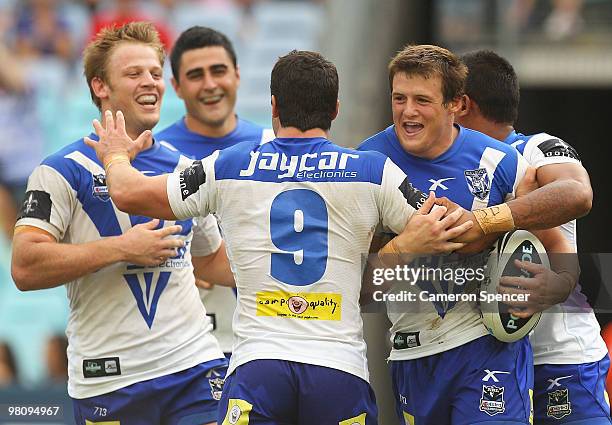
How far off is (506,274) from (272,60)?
1169 centimetres

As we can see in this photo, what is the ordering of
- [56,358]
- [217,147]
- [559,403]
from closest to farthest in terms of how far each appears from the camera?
[559,403]
[217,147]
[56,358]

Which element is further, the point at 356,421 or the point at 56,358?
the point at 56,358

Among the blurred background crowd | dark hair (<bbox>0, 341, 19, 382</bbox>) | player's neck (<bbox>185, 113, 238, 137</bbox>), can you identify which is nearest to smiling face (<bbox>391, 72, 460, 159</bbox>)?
player's neck (<bbox>185, 113, 238, 137</bbox>)

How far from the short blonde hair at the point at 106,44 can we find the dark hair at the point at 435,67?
5.47 ft

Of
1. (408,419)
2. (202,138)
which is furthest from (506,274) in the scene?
(202,138)

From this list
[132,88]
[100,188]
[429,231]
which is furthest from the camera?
[132,88]

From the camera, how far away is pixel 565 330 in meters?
6.33

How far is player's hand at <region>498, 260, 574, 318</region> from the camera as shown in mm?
5621

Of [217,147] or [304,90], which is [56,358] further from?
[304,90]

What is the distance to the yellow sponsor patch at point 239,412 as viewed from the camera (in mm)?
5109

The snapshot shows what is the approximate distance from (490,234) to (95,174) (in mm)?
2207

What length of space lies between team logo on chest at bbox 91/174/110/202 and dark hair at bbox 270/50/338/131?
1302mm

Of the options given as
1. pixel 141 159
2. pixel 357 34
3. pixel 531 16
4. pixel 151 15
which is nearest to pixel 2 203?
pixel 151 15

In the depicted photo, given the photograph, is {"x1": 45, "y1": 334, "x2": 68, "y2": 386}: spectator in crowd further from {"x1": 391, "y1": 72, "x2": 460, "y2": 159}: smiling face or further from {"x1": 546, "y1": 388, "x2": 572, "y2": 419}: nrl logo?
{"x1": 391, "y1": 72, "x2": 460, "y2": 159}: smiling face
